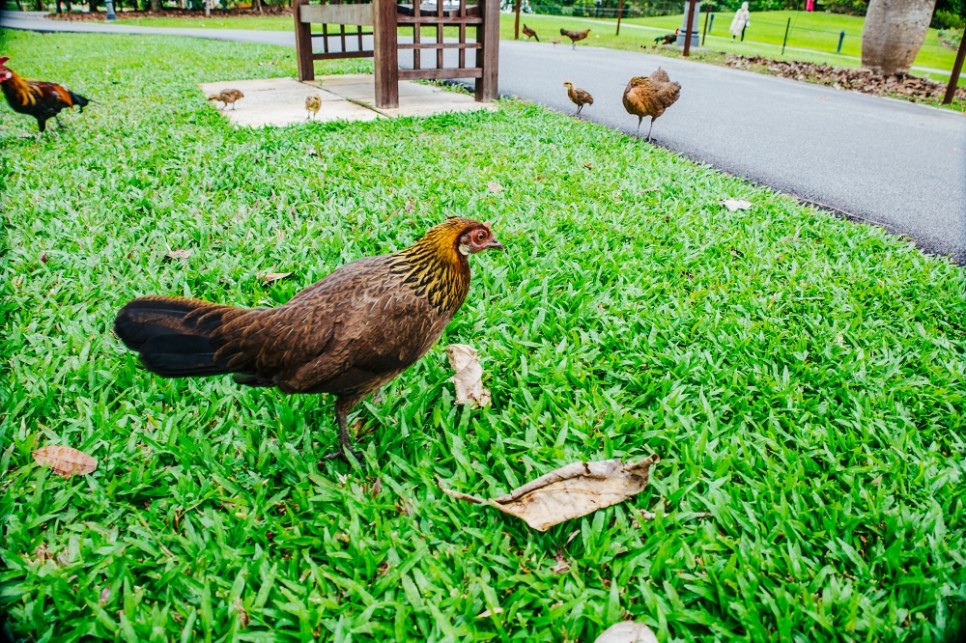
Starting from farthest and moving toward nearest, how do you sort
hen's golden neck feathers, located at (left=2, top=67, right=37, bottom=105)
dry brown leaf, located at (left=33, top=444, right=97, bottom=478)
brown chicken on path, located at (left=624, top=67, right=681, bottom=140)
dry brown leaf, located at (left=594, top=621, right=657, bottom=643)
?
brown chicken on path, located at (left=624, top=67, right=681, bottom=140), hen's golden neck feathers, located at (left=2, top=67, right=37, bottom=105), dry brown leaf, located at (left=33, top=444, right=97, bottom=478), dry brown leaf, located at (left=594, top=621, right=657, bottom=643)

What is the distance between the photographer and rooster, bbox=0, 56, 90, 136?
6.20 metres

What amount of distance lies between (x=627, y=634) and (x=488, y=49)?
8.09 metres

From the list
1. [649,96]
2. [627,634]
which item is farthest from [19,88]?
[627,634]

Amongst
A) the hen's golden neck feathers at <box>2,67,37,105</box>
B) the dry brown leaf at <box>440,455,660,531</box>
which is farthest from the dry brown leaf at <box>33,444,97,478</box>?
the hen's golden neck feathers at <box>2,67,37,105</box>

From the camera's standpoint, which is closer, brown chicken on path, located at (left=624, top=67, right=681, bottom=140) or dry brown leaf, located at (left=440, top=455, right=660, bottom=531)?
dry brown leaf, located at (left=440, top=455, right=660, bottom=531)

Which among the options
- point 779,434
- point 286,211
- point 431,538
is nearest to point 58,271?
point 286,211

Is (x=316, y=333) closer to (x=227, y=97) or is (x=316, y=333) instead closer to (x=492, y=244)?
(x=492, y=244)

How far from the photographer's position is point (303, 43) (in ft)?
32.8

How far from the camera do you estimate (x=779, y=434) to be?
2496mm

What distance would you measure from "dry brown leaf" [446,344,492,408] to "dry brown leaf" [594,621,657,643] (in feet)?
3.71

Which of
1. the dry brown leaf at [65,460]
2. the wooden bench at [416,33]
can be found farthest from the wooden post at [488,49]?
the dry brown leaf at [65,460]

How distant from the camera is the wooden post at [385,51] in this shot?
716 cm

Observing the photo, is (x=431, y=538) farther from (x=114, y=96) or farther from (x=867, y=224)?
(x=114, y=96)

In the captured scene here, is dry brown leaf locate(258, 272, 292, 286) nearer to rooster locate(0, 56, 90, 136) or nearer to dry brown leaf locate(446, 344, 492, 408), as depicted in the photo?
dry brown leaf locate(446, 344, 492, 408)
